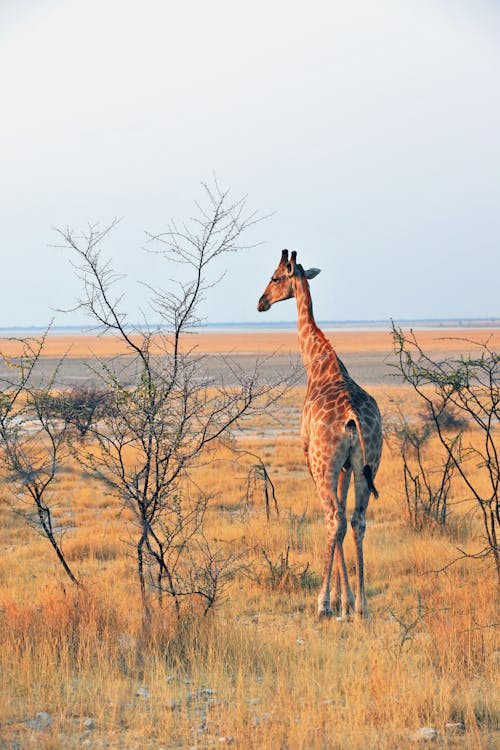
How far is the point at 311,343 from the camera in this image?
8.27 meters

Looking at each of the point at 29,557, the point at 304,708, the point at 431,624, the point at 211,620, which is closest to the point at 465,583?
the point at 431,624

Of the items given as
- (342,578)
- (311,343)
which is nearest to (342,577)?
(342,578)

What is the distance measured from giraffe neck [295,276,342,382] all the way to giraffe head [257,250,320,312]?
9 centimetres

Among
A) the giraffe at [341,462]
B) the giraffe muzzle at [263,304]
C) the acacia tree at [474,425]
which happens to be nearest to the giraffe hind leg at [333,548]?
the giraffe at [341,462]

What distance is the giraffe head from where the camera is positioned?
880 cm

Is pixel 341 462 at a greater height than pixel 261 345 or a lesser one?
lesser

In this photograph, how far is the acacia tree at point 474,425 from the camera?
23.6ft

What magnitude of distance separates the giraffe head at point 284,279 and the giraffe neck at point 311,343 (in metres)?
0.09

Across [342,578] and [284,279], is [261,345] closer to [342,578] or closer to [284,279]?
[284,279]

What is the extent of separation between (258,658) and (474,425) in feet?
61.5

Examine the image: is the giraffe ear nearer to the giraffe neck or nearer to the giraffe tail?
the giraffe neck

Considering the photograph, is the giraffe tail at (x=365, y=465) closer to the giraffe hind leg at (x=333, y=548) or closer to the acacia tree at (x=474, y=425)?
the giraffe hind leg at (x=333, y=548)

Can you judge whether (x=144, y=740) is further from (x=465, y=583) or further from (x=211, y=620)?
(x=465, y=583)

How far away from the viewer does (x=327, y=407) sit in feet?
23.7
